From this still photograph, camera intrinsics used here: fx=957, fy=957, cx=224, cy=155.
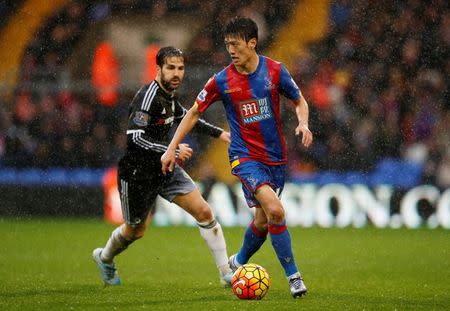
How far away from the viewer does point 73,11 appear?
2117 cm

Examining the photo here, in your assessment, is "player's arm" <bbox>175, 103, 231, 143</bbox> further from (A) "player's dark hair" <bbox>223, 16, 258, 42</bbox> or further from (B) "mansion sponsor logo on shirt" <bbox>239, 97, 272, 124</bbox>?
(A) "player's dark hair" <bbox>223, 16, 258, 42</bbox>

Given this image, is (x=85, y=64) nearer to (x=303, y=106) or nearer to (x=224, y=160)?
(x=224, y=160)

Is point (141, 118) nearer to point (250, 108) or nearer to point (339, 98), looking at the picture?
point (250, 108)

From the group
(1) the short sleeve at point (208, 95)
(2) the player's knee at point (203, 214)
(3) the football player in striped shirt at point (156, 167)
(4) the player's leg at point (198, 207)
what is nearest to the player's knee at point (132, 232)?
(3) the football player in striped shirt at point (156, 167)

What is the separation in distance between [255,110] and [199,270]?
9.63 feet

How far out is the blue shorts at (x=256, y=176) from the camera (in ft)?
24.5

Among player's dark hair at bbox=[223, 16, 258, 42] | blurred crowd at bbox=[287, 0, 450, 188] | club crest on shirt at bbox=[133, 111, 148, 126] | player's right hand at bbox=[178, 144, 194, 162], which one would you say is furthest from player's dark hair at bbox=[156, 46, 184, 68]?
blurred crowd at bbox=[287, 0, 450, 188]

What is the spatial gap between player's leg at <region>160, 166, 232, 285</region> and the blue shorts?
2.34ft

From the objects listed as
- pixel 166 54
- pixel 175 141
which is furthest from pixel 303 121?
pixel 166 54

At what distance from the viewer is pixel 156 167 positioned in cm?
836

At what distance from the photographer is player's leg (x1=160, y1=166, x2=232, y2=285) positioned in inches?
328

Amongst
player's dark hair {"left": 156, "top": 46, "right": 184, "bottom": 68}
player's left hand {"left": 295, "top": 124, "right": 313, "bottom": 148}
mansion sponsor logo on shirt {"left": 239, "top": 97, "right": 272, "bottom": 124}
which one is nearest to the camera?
player's left hand {"left": 295, "top": 124, "right": 313, "bottom": 148}

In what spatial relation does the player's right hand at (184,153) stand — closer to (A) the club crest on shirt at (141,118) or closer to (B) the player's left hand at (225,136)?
(A) the club crest on shirt at (141,118)

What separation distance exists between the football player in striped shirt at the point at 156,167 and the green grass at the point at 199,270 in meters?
0.50
